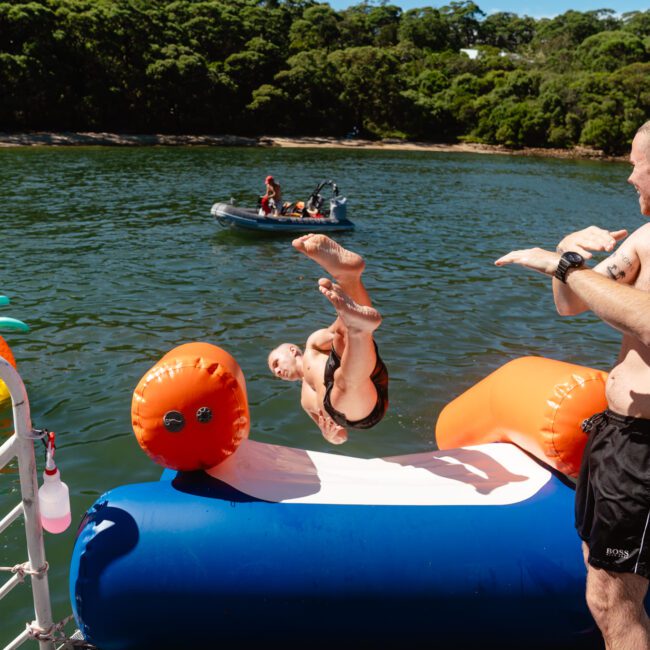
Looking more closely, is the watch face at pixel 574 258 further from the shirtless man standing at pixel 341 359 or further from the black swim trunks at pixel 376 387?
the black swim trunks at pixel 376 387

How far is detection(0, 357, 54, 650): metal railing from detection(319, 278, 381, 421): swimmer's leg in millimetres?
1307

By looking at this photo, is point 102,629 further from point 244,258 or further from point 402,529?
point 244,258

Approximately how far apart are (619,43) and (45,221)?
80648 millimetres

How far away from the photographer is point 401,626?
119 inches

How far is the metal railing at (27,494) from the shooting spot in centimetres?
262

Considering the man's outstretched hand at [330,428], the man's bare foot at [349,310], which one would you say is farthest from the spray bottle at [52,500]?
the man's outstretched hand at [330,428]

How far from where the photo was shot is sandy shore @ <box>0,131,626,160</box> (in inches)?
1576

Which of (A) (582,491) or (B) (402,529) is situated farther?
(B) (402,529)

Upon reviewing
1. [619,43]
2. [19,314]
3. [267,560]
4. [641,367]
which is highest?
[619,43]

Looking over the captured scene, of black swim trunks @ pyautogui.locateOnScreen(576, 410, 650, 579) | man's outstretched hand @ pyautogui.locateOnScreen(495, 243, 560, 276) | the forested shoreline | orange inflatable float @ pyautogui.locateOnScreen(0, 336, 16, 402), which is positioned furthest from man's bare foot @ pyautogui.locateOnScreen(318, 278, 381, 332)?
the forested shoreline

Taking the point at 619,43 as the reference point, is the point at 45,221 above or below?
below

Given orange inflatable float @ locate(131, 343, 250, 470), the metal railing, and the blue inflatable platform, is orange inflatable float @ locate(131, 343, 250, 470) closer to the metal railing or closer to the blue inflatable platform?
the blue inflatable platform

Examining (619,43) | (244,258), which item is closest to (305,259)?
(244,258)

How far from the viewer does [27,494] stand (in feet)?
8.90
